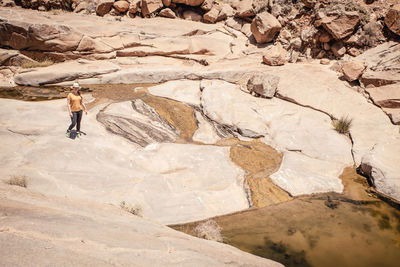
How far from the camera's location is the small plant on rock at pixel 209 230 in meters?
4.56

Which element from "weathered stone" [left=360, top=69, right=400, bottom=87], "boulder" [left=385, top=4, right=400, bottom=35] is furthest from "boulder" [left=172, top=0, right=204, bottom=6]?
"weathered stone" [left=360, top=69, right=400, bottom=87]

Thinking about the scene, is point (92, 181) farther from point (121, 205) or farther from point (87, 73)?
point (87, 73)

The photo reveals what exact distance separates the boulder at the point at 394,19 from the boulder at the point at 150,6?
12980mm

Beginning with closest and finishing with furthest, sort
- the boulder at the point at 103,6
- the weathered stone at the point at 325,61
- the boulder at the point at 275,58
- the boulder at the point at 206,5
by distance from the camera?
the weathered stone at the point at 325,61, the boulder at the point at 275,58, the boulder at the point at 103,6, the boulder at the point at 206,5

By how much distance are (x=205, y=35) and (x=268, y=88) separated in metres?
7.47

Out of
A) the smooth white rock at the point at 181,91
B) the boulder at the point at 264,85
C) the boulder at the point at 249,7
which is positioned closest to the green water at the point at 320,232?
the boulder at the point at 264,85

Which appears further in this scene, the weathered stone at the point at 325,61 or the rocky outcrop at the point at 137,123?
the weathered stone at the point at 325,61

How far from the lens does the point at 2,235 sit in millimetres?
2398

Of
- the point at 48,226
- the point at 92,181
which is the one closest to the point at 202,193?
the point at 92,181

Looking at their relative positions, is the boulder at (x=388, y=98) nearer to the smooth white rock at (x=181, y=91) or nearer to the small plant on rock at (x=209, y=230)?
the smooth white rock at (x=181, y=91)

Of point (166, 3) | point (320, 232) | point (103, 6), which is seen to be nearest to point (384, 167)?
point (320, 232)

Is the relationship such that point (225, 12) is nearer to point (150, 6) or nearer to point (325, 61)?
point (150, 6)

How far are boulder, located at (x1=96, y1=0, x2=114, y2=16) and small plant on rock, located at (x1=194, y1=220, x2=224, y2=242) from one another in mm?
17127

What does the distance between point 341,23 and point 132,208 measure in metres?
12.4
